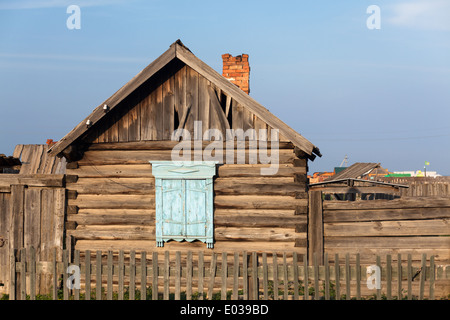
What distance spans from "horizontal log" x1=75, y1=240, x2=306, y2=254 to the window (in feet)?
0.56

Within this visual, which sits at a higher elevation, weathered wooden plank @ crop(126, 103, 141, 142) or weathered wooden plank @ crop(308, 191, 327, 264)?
weathered wooden plank @ crop(126, 103, 141, 142)

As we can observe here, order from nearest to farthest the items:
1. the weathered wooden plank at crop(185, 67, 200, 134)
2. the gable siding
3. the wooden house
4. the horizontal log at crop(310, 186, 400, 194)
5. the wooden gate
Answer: the wooden house → the gable siding → the weathered wooden plank at crop(185, 67, 200, 134) → the wooden gate → the horizontal log at crop(310, 186, 400, 194)

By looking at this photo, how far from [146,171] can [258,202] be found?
266cm

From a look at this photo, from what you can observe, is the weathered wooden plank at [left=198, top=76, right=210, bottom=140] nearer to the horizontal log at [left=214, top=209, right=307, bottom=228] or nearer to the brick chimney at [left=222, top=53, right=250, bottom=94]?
the horizontal log at [left=214, top=209, right=307, bottom=228]

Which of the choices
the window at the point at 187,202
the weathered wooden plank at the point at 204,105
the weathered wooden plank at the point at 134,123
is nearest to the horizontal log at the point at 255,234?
the window at the point at 187,202

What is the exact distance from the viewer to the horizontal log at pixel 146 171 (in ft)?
36.8

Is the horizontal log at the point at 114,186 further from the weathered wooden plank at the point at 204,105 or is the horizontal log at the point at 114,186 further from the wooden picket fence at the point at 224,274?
the wooden picket fence at the point at 224,274

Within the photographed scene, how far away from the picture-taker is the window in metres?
11.3

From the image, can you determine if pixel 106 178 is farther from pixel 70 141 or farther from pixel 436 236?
pixel 436 236

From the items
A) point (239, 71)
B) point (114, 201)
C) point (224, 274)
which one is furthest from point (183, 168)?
point (224, 274)

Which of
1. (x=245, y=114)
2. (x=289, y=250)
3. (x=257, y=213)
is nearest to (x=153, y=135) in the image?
(x=245, y=114)

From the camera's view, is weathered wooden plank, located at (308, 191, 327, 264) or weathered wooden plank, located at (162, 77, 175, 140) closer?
weathered wooden plank, located at (308, 191, 327, 264)

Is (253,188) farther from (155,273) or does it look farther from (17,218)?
(17,218)

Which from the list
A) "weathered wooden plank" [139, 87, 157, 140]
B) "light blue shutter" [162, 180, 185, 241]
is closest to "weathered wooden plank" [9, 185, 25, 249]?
"weathered wooden plank" [139, 87, 157, 140]
